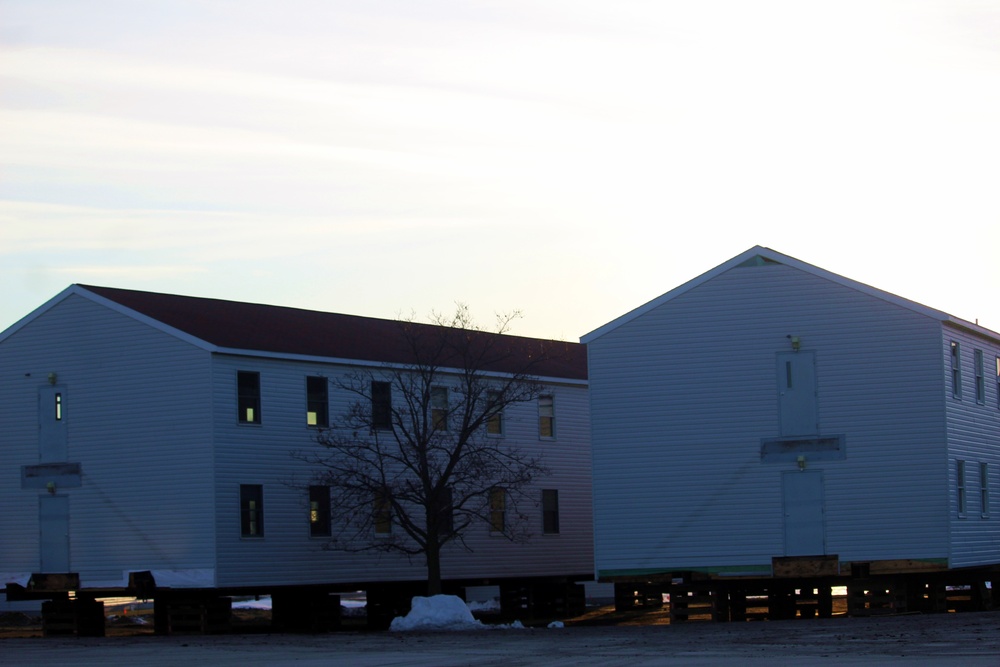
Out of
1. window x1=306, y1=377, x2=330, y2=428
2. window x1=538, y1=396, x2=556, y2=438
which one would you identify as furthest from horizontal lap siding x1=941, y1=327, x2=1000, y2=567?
window x1=306, y1=377, x2=330, y2=428

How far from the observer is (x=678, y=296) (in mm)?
37500

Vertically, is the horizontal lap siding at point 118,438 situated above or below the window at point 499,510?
above

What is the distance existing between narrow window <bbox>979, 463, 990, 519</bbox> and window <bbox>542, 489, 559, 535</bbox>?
14.6 m

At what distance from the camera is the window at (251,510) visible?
126 feet

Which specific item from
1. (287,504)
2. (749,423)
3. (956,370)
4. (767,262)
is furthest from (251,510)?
(956,370)

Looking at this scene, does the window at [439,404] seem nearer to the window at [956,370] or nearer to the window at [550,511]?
the window at [550,511]

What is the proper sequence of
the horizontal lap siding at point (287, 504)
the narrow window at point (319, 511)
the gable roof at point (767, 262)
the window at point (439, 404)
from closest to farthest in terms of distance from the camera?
the gable roof at point (767, 262), the horizontal lap siding at point (287, 504), the narrow window at point (319, 511), the window at point (439, 404)

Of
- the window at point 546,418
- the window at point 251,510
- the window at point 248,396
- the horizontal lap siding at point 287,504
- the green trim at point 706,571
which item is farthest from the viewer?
the window at point 546,418

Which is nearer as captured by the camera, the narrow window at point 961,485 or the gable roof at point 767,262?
the gable roof at point 767,262

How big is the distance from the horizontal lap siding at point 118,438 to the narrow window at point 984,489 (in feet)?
65.6

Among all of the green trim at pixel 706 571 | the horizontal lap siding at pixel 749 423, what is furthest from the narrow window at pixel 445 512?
the green trim at pixel 706 571

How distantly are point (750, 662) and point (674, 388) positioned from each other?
51.4 feet

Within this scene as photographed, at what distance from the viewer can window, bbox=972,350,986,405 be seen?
3875 centimetres

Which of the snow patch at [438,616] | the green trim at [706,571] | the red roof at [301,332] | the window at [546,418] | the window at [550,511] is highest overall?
the red roof at [301,332]
